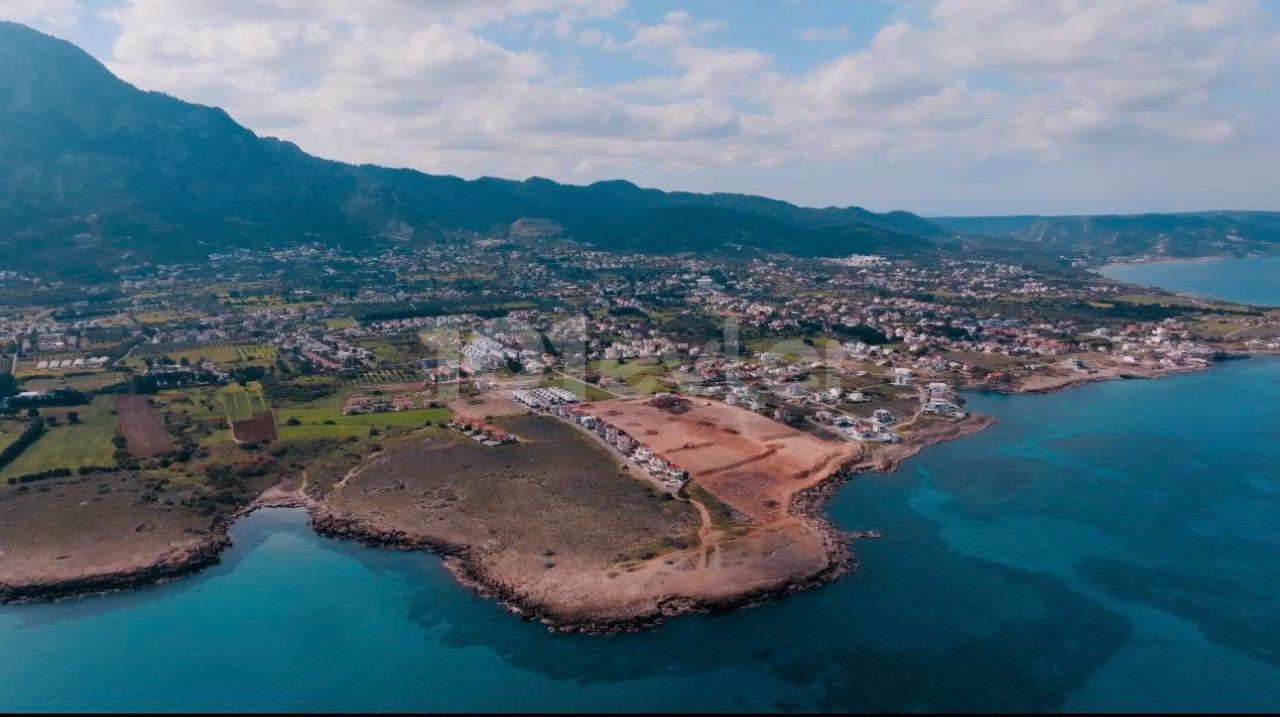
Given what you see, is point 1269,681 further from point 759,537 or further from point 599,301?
point 599,301

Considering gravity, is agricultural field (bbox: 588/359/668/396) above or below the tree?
below

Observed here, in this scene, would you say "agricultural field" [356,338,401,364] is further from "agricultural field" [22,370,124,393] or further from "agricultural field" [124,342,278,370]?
"agricultural field" [22,370,124,393]

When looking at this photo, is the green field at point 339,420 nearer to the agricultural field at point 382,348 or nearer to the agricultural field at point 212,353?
the agricultural field at point 382,348

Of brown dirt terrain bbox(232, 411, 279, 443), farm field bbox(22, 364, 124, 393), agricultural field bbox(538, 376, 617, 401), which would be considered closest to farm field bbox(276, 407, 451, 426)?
brown dirt terrain bbox(232, 411, 279, 443)

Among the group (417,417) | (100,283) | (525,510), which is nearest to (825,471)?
(525,510)

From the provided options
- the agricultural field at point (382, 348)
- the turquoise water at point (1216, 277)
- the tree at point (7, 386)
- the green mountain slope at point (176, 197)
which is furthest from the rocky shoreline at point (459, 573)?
the turquoise water at point (1216, 277)
